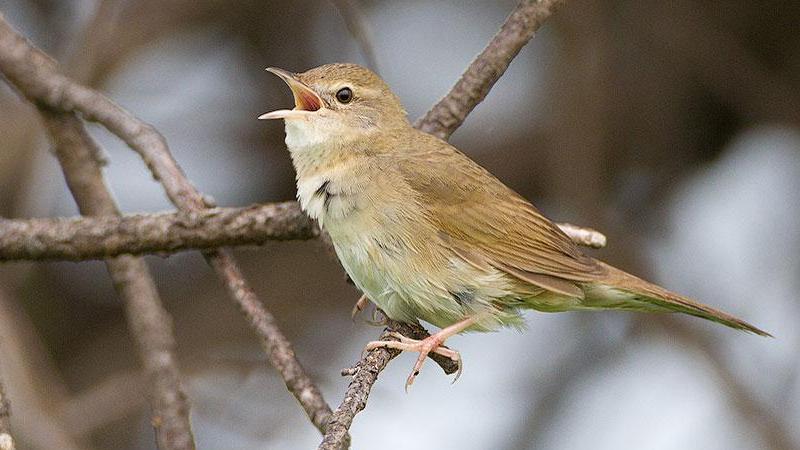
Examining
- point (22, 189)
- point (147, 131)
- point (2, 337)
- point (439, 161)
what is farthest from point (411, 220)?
point (22, 189)

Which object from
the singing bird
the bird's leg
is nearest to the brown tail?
the singing bird

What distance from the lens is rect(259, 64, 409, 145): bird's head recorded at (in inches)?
149

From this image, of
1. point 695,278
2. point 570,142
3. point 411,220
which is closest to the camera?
point 411,220

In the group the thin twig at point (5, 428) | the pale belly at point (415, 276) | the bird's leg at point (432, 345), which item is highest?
the pale belly at point (415, 276)

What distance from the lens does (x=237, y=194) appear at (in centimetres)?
562

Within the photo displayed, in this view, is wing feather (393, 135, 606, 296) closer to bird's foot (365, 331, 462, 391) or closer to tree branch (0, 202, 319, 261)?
bird's foot (365, 331, 462, 391)

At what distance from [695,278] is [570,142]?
919 millimetres

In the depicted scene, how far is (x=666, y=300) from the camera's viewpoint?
3574 millimetres

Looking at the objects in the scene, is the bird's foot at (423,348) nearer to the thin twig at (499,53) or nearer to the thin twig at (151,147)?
the thin twig at (151,147)

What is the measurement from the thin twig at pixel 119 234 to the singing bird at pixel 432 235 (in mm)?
262

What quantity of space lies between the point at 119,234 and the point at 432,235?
936 millimetres

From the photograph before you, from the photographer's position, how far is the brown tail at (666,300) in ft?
11.6

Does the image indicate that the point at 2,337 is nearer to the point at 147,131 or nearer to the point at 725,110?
the point at 147,131

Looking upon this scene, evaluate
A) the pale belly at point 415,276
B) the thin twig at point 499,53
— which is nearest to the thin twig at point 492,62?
the thin twig at point 499,53
